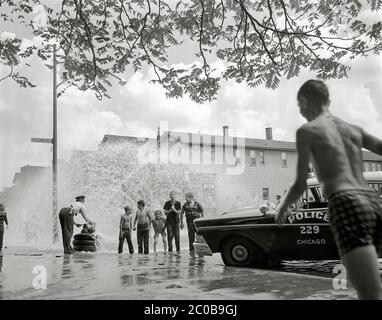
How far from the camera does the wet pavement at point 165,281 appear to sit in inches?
247

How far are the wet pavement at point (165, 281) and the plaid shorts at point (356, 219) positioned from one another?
3.51m

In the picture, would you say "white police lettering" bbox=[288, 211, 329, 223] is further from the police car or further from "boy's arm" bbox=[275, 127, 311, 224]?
"boy's arm" bbox=[275, 127, 311, 224]

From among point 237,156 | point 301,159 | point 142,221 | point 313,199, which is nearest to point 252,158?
point 237,156

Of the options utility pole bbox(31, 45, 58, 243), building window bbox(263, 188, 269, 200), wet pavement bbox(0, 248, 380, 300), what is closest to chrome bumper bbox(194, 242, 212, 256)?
wet pavement bbox(0, 248, 380, 300)

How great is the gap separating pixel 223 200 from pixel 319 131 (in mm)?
38612

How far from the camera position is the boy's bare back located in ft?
9.18

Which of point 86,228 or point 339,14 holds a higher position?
point 339,14

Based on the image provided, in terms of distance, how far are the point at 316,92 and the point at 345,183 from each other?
689mm

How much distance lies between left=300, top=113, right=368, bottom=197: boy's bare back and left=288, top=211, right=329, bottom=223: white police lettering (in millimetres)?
5840

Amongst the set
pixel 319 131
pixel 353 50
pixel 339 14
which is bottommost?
pixel 319 131

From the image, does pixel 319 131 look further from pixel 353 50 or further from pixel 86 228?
pixel 86 228

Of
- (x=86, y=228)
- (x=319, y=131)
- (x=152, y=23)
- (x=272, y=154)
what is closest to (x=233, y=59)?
(x=152, y=23)

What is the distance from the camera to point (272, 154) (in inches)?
1944
